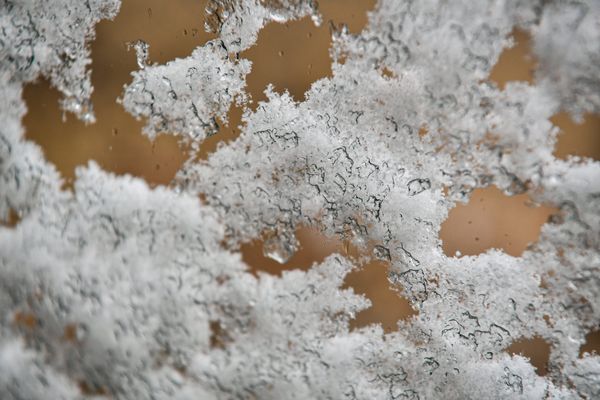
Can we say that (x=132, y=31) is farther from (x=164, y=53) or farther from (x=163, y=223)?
(x=163, y=223)

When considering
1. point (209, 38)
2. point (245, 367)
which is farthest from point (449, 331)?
point (209, 38)

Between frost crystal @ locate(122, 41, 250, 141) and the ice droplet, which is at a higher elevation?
frost crystal @ locate(122, 41, 250, 141)

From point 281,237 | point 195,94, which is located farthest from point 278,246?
point 195,94

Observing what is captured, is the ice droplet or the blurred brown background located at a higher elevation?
the blurred brown background

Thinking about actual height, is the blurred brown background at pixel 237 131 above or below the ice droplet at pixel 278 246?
above

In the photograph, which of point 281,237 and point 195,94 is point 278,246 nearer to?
point 281,237
